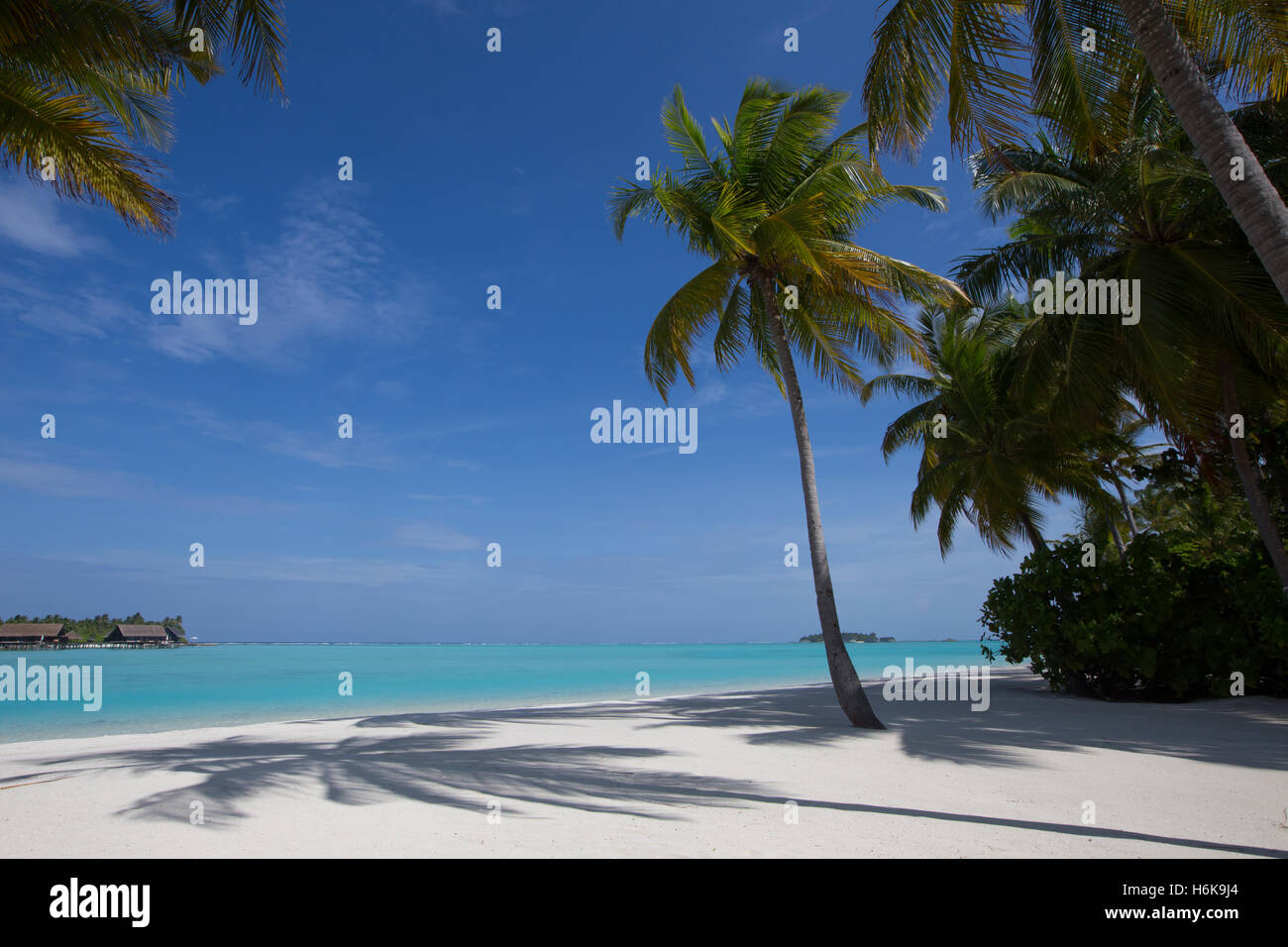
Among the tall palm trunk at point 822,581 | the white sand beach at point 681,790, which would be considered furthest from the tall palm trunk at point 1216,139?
the tall palm trunk at point 822,581

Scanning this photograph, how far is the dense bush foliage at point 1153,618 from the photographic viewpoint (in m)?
11.3

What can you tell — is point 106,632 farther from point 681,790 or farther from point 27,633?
point 681,790

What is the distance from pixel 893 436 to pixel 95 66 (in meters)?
17.7

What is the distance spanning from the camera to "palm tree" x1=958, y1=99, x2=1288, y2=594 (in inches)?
371

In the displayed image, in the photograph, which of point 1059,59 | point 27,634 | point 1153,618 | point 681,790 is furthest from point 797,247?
point 27,634

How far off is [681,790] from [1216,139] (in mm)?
6159

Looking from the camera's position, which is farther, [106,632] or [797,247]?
[106,632]

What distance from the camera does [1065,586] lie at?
41.6 feet

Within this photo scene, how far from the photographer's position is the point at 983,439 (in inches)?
636
